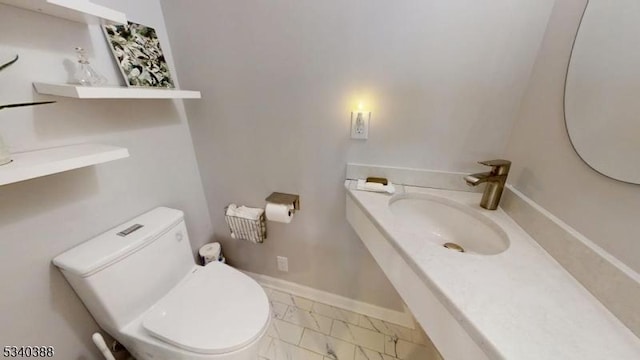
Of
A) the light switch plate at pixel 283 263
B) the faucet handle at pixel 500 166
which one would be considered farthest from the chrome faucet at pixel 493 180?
the light switch plate at pixel 283 263

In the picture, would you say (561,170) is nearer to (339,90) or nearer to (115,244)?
(339,90)

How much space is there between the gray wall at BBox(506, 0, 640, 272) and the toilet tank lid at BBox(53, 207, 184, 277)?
155cm

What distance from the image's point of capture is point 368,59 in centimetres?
100

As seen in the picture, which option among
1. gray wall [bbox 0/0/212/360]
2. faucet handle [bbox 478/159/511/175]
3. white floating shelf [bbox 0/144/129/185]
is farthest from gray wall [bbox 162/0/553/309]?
white floating shelf [bbox 0/144/129/185]

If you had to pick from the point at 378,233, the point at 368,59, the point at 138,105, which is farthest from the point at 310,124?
the point at 138,105

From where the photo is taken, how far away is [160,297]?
104 cm

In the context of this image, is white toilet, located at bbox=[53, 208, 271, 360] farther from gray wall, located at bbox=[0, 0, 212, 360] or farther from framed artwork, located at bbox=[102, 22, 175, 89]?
framed artwork, located at bbox=[102, 22, 175, 89]

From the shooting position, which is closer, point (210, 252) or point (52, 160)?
point (52, 160)

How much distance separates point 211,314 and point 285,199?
0.64 meters

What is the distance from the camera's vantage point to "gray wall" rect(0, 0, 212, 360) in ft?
2.42

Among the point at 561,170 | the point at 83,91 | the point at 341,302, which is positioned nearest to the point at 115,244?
the point at 83,91

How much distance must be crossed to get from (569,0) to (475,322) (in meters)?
1.05

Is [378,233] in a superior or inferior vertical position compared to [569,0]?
inferior

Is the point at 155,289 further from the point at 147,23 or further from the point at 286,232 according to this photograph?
the point at 147,23
